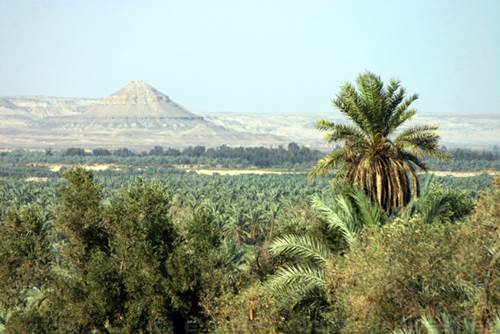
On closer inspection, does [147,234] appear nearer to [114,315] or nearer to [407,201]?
[114,315]

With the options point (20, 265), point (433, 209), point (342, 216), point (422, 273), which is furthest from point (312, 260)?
point (20, 265)

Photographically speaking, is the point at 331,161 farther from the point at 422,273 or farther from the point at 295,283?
the point at 422,273

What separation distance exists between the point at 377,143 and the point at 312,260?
3.15 meters

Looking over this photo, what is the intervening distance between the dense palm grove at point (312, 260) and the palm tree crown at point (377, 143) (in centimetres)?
3

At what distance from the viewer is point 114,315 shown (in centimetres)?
2247

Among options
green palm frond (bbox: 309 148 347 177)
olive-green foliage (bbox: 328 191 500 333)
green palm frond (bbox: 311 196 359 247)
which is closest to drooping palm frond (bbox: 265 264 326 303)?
green palm frond (bbox: 311 196 359 247)

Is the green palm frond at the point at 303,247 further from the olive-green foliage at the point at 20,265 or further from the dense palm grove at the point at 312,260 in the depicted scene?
the olive-green foliage at the point at 20,265

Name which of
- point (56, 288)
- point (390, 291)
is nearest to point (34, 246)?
point (56, 288)

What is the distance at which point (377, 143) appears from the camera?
21.6m

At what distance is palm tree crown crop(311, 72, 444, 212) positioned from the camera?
21.1 meters

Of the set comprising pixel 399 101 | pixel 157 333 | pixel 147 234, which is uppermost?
pixel 399 101

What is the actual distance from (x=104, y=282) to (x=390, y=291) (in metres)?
8.54

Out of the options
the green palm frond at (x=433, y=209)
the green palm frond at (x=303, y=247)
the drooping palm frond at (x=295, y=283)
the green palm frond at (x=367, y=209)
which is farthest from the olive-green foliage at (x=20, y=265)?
the green palm frond at (x=433, y=209)

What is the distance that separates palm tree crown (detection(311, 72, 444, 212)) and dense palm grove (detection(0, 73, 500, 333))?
34 mm
